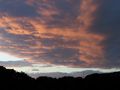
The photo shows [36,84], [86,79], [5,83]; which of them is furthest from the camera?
[86,79]

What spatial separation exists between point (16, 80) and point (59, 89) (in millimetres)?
20554

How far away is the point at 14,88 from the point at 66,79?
1331 inches

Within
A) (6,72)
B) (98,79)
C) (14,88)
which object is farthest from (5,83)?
(98,79)

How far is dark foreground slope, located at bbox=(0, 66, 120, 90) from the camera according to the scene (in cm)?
13950

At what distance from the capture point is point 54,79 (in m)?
158

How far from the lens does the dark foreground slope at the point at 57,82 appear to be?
140 metres

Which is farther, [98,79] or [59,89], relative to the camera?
[98,79]

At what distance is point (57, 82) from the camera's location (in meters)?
155

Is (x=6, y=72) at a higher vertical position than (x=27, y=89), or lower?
higher

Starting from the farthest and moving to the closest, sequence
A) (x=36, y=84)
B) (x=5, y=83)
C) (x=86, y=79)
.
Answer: (x=86, y=79)
(x=36, y=84)
(x=5, y=83)

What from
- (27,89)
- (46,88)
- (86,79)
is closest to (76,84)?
(86,79)

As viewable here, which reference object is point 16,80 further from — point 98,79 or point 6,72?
point 98,79

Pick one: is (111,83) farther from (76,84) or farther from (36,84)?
(36,84)

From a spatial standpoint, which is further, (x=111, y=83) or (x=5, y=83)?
(x=111, y=83)
